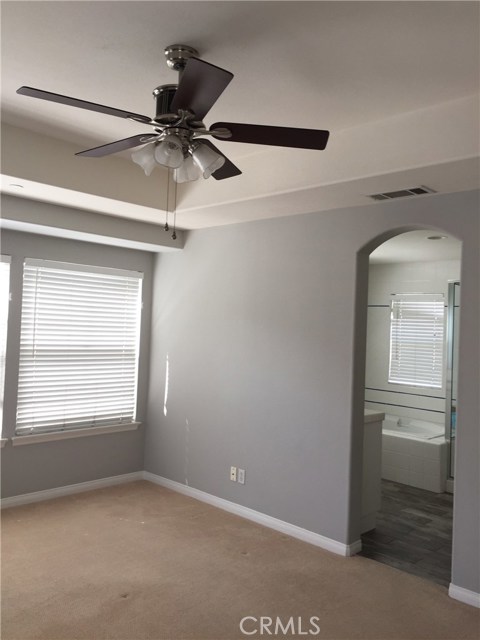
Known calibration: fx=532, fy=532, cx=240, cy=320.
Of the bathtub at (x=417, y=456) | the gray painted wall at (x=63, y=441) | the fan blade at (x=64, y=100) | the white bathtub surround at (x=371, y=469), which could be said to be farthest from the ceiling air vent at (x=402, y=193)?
the bathtub at (x=417, y=456)

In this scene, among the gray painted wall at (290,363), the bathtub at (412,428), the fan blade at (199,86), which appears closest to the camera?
the fan blade at (199,86)

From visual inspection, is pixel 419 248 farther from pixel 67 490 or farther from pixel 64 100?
pixel 64 100

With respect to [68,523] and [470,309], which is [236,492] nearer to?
[68,523]

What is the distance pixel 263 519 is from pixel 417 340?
2.98 meters

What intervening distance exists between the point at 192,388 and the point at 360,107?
293 centimetres

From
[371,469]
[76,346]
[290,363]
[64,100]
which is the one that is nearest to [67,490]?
[76,346]

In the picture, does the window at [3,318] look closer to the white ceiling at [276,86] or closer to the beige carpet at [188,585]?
the white ceiling at [276,86]

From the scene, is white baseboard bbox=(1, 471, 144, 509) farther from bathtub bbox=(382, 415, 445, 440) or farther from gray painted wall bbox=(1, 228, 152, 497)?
bathtub bbox=(382, 415, 445, 440)

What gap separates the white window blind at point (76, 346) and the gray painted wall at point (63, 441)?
75 millimetres

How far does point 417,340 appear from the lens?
6.13 meters

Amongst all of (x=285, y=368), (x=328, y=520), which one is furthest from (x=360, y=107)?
(x=328, y=520)

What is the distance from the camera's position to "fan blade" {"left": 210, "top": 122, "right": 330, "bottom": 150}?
2059 millimetres

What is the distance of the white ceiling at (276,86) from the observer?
209cm

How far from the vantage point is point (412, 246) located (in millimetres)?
5203
